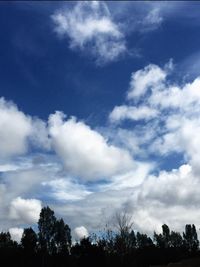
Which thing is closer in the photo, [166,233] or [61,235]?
[61,235]

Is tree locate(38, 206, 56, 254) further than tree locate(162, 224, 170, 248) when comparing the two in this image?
No

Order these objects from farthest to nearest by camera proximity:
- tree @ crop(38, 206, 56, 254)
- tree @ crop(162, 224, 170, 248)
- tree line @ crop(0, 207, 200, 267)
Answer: tree @ crop(162, 224, 170, 248) → tree @ crop(38, 206, 56, 254) → tree line @ crop(0, 207, 200, 267)

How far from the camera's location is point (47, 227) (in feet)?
313

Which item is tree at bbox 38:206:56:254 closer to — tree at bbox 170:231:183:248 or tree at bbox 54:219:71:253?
tree at bbox 54:219:71:253

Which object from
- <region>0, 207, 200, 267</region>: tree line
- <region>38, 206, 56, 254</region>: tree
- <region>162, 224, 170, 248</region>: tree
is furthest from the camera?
<region>162, 224, 170, 248</region>: tree

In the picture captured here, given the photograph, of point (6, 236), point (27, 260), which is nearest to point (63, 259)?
point (27, 260)

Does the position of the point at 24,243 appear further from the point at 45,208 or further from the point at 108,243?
the point at 45,208

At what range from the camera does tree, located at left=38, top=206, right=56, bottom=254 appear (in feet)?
306

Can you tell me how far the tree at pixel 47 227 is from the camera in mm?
93131

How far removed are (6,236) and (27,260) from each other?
5739 centimetres

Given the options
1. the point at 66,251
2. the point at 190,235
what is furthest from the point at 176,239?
the point at 66,251

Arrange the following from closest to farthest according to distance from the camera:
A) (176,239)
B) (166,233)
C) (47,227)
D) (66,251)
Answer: (66,251)
(47,227)
(166,233)
(176,239)

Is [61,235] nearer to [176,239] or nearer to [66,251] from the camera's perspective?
[66,251]

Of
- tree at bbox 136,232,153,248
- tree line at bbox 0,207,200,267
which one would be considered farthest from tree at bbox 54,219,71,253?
tree at bbox 136,232,153,248
